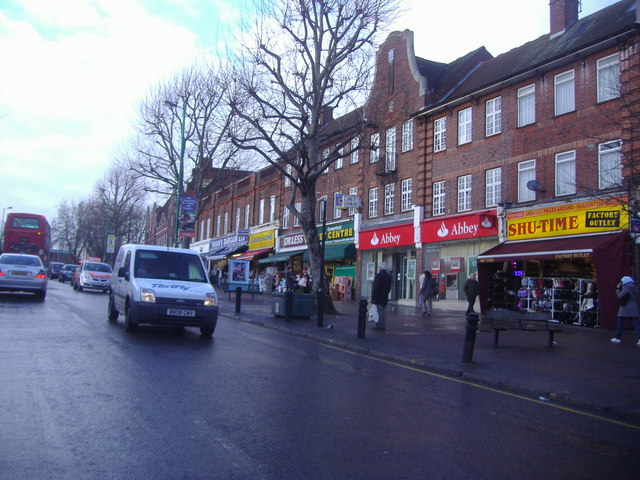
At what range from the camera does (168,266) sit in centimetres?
1278

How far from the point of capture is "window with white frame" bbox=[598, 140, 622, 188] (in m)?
17.9

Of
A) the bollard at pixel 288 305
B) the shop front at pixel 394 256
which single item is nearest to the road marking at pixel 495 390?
the bollard at pixel 288 305

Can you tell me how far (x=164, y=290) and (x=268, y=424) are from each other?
22.4ft

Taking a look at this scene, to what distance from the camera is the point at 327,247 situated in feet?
111

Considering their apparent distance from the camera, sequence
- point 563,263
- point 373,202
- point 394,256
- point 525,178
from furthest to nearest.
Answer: point 373,202
point 394,256
point 525,178
point 563,263

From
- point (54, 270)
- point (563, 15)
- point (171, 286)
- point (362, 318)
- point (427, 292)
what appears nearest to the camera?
point (171, 286)

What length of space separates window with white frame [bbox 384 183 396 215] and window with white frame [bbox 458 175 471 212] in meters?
4.63

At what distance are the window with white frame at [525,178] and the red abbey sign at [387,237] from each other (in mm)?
6365

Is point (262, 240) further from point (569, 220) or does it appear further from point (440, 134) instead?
point (569, 220)

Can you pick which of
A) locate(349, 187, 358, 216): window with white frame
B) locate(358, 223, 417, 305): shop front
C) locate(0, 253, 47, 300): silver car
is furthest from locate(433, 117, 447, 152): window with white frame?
locate(0, 253, 47, 300): silver car

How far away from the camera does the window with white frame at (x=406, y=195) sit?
89.8ft

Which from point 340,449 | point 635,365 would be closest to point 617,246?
point 635,365

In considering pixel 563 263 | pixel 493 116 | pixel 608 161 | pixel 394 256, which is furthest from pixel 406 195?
pixel 608 161

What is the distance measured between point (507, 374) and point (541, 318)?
4033 mm
